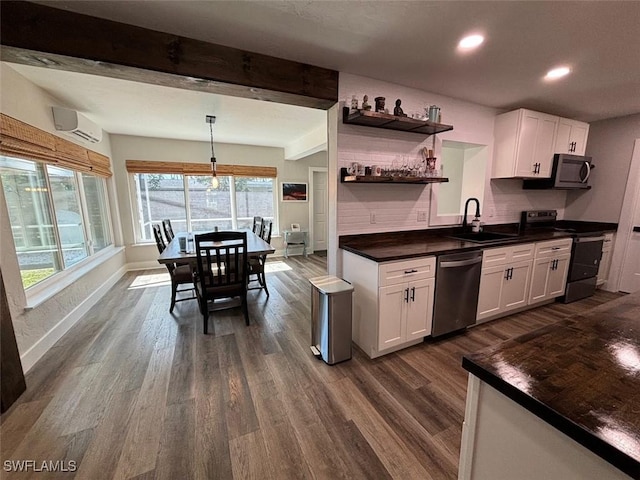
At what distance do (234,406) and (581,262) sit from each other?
14.5ft

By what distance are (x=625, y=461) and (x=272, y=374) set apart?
201 cm

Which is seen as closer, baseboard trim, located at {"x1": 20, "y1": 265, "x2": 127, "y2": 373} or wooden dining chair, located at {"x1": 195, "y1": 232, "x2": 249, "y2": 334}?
baseboard trim, located at {"x1": 20, "y1": 265, "x2": 127, "y2": 373}

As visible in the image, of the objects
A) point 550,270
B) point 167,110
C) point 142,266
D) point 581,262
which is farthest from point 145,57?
point 581,262

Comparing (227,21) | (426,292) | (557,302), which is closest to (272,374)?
(426,292)

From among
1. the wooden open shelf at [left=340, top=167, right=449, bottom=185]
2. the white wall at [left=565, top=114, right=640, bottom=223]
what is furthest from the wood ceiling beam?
the white wall at [left=565, top=114, right=640, bottom=223]

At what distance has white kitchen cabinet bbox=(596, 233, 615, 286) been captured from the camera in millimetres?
3705

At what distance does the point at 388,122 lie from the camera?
242 centimetres

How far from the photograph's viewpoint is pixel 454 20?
5.42 feet

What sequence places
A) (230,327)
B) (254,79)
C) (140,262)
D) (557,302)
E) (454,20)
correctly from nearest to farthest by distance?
(454,20)
(254,79)
(230,327)
(557,302)
(140,262)

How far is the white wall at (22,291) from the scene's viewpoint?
6.83 ft

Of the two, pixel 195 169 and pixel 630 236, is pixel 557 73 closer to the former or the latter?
pixel 630 236

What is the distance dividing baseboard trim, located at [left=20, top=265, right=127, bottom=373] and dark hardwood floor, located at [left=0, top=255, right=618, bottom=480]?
7cm

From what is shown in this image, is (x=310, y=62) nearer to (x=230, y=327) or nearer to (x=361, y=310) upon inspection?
(x=361, y=310)

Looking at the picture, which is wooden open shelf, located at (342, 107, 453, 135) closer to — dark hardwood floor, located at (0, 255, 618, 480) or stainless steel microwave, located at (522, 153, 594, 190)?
stainless steel microwave, located at (522, 153, 594, 190)
